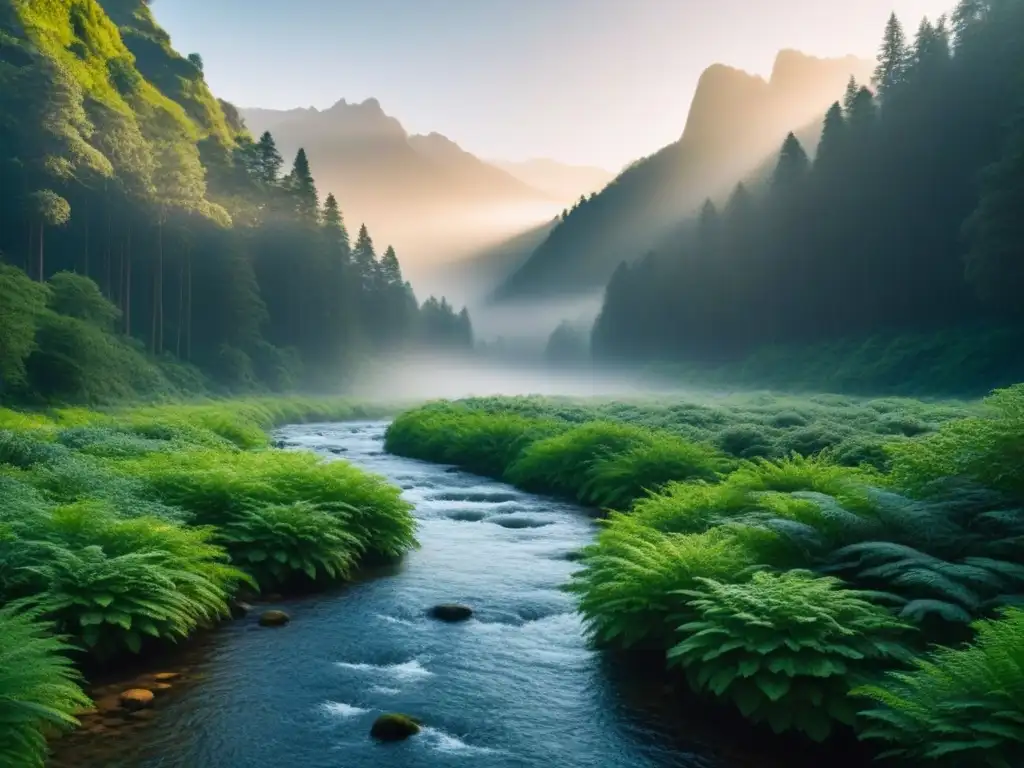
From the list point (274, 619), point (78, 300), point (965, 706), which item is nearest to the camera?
point (965, 706)

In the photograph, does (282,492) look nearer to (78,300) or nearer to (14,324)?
(14,324)

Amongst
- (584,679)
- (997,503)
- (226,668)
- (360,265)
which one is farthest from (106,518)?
(360,265)

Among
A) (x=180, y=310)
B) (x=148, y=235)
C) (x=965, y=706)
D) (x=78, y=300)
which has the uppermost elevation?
(x=148, y=235)

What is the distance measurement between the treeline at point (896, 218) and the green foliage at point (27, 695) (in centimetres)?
5111

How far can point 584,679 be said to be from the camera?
25.1ft

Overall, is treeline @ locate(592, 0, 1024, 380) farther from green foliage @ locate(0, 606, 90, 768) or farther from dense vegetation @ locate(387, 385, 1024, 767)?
green foliage @ locate(0, 606, 90, 768)

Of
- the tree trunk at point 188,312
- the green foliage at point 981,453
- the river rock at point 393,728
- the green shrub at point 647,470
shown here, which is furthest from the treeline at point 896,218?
the tree trunk at point 188,312

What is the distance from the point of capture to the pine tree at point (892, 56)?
78.1 metres

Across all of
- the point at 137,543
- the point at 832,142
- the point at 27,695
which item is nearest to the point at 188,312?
the point at 137,543

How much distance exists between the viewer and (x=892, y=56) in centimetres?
7981

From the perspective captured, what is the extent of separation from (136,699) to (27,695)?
5.46 ft

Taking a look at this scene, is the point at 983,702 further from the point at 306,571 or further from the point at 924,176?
the point at 924,176

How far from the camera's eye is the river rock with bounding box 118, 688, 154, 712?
265 inches

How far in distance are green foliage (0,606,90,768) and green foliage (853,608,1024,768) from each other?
5.87 meters
